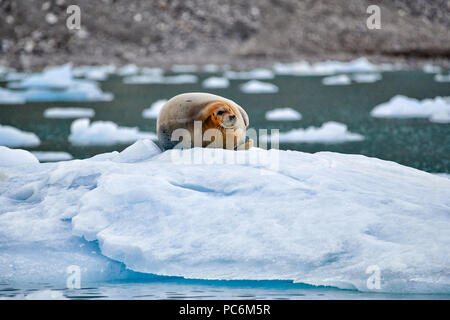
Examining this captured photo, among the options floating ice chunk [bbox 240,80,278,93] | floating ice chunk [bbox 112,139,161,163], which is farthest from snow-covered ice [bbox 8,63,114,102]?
floating ice chunk [bbox 112,139,161,163]

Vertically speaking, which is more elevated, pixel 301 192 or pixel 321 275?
pixel 301 192

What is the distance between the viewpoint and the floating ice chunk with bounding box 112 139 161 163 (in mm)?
3721

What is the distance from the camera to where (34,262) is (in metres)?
2.94

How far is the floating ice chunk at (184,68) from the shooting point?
1541 centimetres

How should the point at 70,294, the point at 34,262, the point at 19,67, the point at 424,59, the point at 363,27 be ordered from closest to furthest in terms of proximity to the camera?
the point at 70,294 → the point at 34,262 → the point at 19,67 → the point at 424,59 → the point at 363,27

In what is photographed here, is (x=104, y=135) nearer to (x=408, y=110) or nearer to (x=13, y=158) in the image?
(x=13, y=158)

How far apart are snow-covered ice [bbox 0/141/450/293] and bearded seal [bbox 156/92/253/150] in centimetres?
22

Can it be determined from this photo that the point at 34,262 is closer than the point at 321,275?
No

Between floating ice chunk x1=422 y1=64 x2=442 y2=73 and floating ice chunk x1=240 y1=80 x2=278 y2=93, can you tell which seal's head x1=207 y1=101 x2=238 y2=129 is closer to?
floating ice chunk x1=240 y1=80 x2=278 y2=93

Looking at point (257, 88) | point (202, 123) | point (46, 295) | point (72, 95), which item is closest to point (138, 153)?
point (202, 123)

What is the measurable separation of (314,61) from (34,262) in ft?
46.7

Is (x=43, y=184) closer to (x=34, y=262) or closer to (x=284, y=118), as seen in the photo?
(x=34, y=262)

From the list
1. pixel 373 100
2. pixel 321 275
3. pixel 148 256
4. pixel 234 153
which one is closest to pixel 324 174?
pixel 234 153

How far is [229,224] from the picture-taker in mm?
2955
